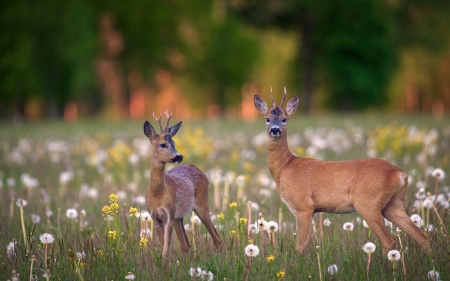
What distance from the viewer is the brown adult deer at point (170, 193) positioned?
5.67 m

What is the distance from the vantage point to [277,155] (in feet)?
20.5

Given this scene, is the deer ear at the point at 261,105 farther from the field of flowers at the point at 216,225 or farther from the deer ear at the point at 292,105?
the field of flowers at the point at 216,225

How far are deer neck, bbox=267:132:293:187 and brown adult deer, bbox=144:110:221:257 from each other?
683 millimetres

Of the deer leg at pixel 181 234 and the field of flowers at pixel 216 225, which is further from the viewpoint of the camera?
the deer leg at pixel 181 234

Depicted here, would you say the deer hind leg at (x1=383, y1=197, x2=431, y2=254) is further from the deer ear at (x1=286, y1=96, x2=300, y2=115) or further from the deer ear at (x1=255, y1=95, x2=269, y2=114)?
the deer ear at (x1=255, y1=95, x2=269, y2=114)

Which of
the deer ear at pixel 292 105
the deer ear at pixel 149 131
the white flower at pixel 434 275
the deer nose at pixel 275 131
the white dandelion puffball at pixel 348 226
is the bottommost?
the white flower at pixel 434 275

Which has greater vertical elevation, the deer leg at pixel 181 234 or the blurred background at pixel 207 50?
the blurred background at pixel 207 50

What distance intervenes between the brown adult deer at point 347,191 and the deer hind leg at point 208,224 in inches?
Result: 28.8

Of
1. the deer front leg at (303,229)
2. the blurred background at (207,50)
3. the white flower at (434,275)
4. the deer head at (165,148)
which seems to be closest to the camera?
the white flower at (434,275)

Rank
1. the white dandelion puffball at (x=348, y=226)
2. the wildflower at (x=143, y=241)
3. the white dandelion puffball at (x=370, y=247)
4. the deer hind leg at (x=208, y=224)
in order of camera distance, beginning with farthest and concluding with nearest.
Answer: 1. the deer hind leg at (x=208, y=224)
2. the white dandelion puffball at (x=348, y=226)
3. the wildflower at (x=143, y=241)
4. the white dandelion puffball at (x=370, y=247)

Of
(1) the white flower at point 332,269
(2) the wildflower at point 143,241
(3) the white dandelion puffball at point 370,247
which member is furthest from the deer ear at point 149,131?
(3) the white dandelion puffball at point 370,247

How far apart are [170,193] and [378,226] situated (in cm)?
182

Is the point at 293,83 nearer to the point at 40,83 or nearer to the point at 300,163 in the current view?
the point at 40,83

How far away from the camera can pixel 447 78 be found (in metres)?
60.1
